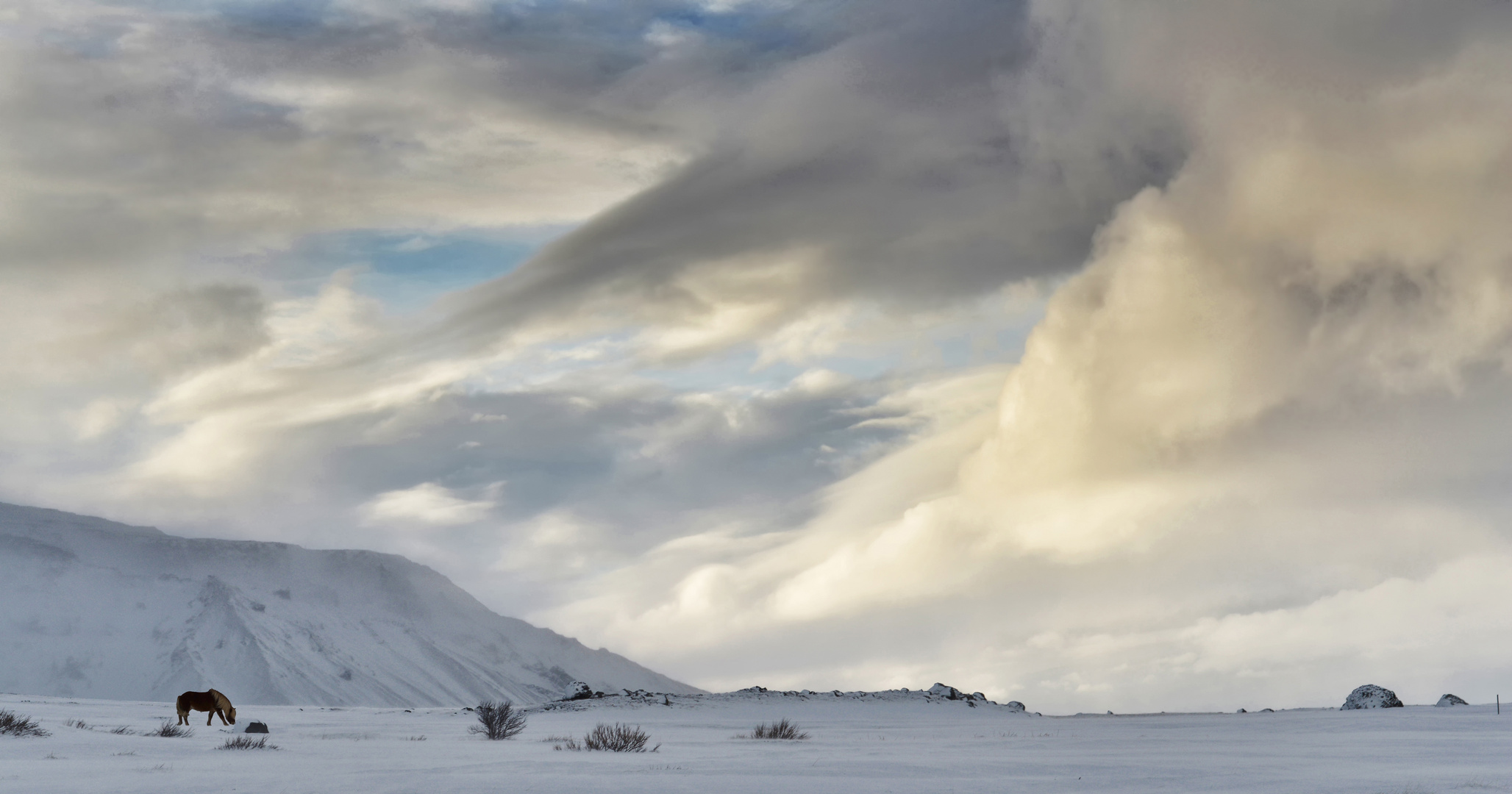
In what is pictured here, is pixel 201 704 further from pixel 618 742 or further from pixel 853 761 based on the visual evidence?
pixel 853 761

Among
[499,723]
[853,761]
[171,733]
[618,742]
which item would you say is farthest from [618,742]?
[171,733]

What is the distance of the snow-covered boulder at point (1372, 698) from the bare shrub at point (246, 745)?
32.9 metres

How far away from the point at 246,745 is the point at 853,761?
9.94 metres

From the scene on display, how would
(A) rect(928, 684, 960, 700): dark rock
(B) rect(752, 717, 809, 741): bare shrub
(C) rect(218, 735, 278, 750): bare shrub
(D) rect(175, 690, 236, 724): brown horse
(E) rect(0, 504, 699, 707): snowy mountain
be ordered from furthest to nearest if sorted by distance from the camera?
(E) rect(0, 504, 699, 707): snowy mountain < (A) rect(928, 684, 960, 700): dark rock < (D) rect(175, 690, 236, 724): brown horse < (B) rect(752, 717, 809, 741): bare shrub < (C) rect(218, 735, 278, 750): bare shrub

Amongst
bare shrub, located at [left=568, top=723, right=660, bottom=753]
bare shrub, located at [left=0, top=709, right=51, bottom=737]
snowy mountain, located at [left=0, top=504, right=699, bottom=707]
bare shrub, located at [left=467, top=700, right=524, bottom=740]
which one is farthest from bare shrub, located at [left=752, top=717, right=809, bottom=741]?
snowy mountain, located at [left=0, top=504, right=699, bottom=707]

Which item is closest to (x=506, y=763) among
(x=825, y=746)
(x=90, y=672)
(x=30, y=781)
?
(x=30, y=781)

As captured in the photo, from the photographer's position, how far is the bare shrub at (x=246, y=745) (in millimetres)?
19312

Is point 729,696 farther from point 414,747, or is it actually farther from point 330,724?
point 414,747

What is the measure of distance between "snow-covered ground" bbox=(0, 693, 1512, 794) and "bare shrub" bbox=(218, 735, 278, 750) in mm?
332

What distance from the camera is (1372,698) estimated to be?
4022 centimetres

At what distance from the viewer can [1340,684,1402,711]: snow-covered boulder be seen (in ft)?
130

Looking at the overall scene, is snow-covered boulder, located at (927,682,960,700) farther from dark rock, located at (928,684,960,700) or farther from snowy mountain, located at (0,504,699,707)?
snowy mountain, located at (0,504,699,707)

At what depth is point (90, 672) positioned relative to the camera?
17438 centimetres

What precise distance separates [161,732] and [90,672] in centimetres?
17553
